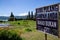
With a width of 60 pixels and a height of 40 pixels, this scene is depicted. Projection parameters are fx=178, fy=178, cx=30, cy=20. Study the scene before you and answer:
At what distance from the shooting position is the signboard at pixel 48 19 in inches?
285

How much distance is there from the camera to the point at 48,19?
780 cm

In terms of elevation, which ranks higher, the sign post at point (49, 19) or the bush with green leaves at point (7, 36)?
the sign post at point (49, 19)

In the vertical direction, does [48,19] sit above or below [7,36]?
above

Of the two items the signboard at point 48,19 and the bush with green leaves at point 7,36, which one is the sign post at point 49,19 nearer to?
the signboard at point 48,19

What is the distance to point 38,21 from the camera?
358 inches

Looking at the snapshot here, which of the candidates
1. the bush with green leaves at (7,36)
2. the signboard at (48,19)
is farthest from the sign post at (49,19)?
the bush with green leaves at (7,36)

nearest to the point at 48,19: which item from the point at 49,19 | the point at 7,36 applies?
the point at 49,19

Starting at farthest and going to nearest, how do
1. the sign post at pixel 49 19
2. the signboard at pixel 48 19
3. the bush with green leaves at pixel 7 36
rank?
the bush with green leaves at pixel 7 36
the signboard at pixel 48 19
the sign post at pixel 49 19

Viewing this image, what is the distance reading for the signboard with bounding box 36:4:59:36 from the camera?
285 inches

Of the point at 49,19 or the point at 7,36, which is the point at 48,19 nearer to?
the point at 49,19

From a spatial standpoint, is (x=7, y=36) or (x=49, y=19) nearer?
(x=49, y=19)

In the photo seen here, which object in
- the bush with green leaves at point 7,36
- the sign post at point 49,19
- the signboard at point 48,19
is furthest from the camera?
the bush with green leaves at point 7,36

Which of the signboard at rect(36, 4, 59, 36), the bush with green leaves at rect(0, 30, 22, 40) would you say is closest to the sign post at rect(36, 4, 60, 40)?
the signboard at rect(36, 4, 59, 36)

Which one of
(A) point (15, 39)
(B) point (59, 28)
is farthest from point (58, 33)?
(A) point (15, 39)
